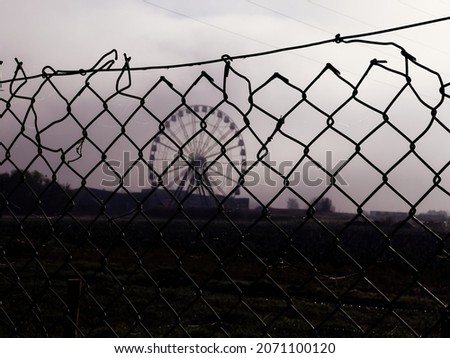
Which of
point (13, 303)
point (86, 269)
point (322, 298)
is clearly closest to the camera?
point (13, 303)

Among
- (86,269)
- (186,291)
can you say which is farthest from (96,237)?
(186,291)

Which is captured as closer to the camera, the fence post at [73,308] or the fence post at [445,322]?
the fence post at [445,322]

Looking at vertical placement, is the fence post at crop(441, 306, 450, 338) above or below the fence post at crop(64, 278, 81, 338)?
above

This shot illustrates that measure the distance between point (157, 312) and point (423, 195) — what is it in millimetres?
7360

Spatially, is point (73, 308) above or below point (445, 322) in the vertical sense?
below

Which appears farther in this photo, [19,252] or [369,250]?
[369,250]

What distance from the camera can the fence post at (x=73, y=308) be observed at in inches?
79.0

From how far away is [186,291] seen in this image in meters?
10.5

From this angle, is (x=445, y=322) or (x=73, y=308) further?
(x=73, y=308)

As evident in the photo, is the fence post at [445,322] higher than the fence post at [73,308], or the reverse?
the fence post at [445,322]

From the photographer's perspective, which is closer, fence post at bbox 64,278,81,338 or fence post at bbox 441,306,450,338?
fence post at bbox 441,306,450,338

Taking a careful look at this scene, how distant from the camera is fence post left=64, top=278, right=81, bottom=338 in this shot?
201cm

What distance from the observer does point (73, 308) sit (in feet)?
6.74

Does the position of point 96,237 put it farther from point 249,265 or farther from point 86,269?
point 86,269
